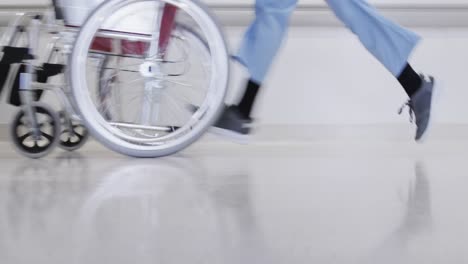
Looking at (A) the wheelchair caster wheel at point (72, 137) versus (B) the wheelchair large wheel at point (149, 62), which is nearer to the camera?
(B) the wheelchair large wheel at point (149, 62)

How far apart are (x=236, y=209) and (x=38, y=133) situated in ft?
3.03

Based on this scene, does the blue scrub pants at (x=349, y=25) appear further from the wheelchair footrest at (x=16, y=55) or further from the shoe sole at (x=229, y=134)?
the wheelchair footrest at (x=16, y=55)

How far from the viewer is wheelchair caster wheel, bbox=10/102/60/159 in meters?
2.12

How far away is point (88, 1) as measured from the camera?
6.58 feet

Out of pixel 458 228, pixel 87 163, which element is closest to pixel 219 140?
pixel 87 163

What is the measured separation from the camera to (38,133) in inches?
85.0

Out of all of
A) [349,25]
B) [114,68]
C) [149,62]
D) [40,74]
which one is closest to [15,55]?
[40,74]

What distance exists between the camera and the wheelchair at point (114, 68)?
1943 millimetres

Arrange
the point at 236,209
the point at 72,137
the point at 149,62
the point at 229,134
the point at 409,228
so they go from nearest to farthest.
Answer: the point at 409,228
the point at 236,209
the point at 149,62
the point at 229,134
the point at 72,137

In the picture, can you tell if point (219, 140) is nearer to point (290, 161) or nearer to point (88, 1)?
point (290, 161)

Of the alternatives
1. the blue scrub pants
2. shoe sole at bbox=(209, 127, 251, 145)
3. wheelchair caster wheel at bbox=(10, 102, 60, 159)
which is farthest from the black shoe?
wheelchair caster wheel at bbox=(10, 102, 60, 159)

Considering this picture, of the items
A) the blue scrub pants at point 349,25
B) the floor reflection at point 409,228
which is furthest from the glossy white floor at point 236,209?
the blue scrub pants at point 349,25

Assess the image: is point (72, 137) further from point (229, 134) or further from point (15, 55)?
point (229, 134)

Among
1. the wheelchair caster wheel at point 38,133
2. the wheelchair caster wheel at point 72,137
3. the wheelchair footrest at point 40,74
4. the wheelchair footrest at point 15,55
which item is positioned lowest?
the wheelchair caster wheel at point 72,137
